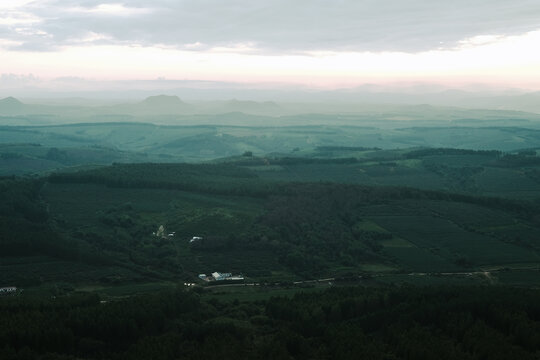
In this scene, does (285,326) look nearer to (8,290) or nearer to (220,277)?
(220,277)

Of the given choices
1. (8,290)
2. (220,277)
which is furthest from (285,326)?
(8,290)

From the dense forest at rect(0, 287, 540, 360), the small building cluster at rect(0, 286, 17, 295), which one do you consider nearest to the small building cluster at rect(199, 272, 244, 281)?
the dense forest at rect(0, 287, 540, 360)

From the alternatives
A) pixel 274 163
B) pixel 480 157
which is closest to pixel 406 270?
pixel 274 163

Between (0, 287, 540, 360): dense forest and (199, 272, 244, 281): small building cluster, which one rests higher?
(0, 287, 540, 360): dense forest

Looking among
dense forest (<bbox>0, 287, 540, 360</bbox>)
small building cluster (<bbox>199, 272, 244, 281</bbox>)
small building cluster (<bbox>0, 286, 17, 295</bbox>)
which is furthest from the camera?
small building cluster (<bbox>199, 272, 244, 281</bbox>)

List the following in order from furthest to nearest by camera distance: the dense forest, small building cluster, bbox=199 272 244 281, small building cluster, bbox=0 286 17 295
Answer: small building cluster, bbox=199 272 244 281
small building cluster, bbox=0 286 17 295
the dense forest

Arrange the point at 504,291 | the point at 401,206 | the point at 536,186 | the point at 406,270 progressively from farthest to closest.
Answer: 1. the point at 536,186
2. the point at 401,206
3. the point at 406,270
4. the point at 504,291

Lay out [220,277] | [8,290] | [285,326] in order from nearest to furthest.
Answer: [285,326] → [8,290] → [220,277]

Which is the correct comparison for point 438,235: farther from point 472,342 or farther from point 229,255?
point 472,342

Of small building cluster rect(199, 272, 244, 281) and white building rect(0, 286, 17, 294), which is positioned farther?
small building cluster rect(199, 272, 244, 281)

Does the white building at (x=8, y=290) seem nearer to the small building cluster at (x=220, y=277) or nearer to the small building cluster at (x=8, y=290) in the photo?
the small building cluster at (x=8, y=290)

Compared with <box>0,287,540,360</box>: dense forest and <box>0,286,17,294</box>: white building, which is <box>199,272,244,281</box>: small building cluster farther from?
<box>0,286,17,294</box>: white building
